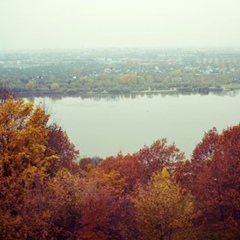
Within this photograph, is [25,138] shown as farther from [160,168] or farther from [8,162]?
[160,168]

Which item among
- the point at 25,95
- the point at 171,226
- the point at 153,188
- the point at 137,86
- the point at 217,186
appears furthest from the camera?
the point at 137,86

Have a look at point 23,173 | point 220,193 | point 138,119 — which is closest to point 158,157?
point 220,193

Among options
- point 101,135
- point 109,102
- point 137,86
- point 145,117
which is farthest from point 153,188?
point 137,86

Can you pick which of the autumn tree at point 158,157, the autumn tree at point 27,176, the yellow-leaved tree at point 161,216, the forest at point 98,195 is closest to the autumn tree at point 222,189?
the forest at point 98,195

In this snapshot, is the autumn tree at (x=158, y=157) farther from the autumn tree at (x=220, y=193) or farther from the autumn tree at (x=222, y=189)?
the autumn tree at (x=222, y=189)

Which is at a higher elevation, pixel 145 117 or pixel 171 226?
pixel 171 226

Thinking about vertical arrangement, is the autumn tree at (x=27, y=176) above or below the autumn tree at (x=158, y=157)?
above

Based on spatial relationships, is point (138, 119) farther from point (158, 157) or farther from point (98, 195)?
point (98, 195)
